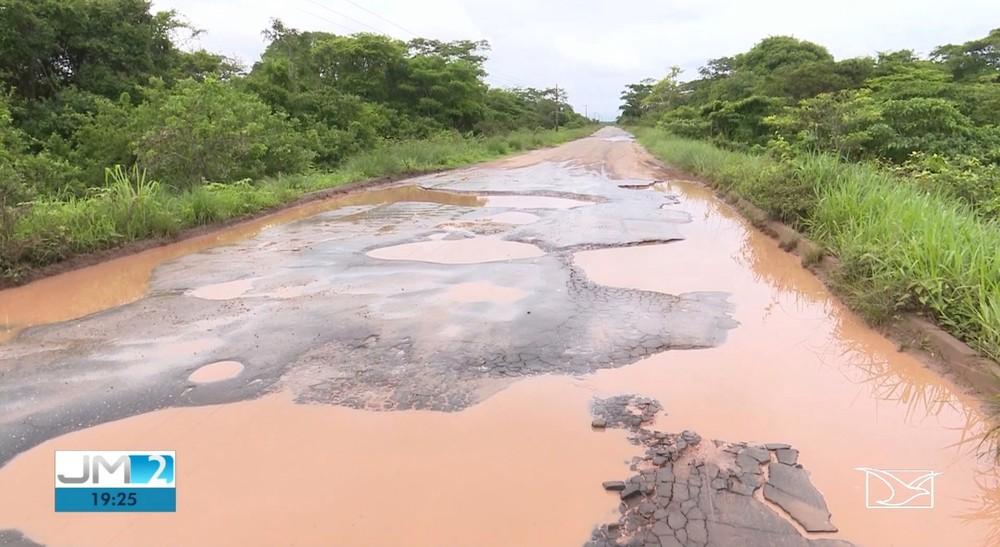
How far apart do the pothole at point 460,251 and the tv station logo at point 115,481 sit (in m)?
4.74

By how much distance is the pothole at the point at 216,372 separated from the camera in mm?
4336

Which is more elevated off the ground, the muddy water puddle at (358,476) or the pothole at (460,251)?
the pothole at (460,251)

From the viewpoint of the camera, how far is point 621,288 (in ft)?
21.2

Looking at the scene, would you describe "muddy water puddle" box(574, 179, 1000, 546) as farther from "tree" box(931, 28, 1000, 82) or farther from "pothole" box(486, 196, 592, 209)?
"tree" box(931, 28, 1000, 82)

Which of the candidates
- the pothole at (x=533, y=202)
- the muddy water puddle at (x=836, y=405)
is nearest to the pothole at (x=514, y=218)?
the pothole at (x=533, y=202)

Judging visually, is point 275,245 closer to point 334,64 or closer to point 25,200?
point 25,200

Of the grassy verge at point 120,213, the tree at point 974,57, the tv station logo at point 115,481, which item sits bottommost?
the tv station logo at point 115,481

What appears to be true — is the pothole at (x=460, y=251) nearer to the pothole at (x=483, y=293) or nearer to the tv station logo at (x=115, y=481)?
the pothole at (x=483, y=293)

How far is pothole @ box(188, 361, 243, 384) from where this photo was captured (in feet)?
14.2

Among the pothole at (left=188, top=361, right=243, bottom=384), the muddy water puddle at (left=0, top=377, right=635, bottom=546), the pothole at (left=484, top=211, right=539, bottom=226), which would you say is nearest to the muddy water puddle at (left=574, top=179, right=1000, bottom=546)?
the muddy water puddle at (left=0, top=377, right=635, bottom=546)

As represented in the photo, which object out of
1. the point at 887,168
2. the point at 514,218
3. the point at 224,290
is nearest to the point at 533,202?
the point at 514,218

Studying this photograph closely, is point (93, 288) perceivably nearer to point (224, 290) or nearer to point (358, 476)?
point (224, 290)

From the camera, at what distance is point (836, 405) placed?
13.3 feet

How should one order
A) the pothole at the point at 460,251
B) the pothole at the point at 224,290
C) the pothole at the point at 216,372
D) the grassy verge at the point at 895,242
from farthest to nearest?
the pothole at the point at 460,251
the pothole at the point at 224,290
the grassy verge at the point at 895,242
the pothole at the point at 216,372
